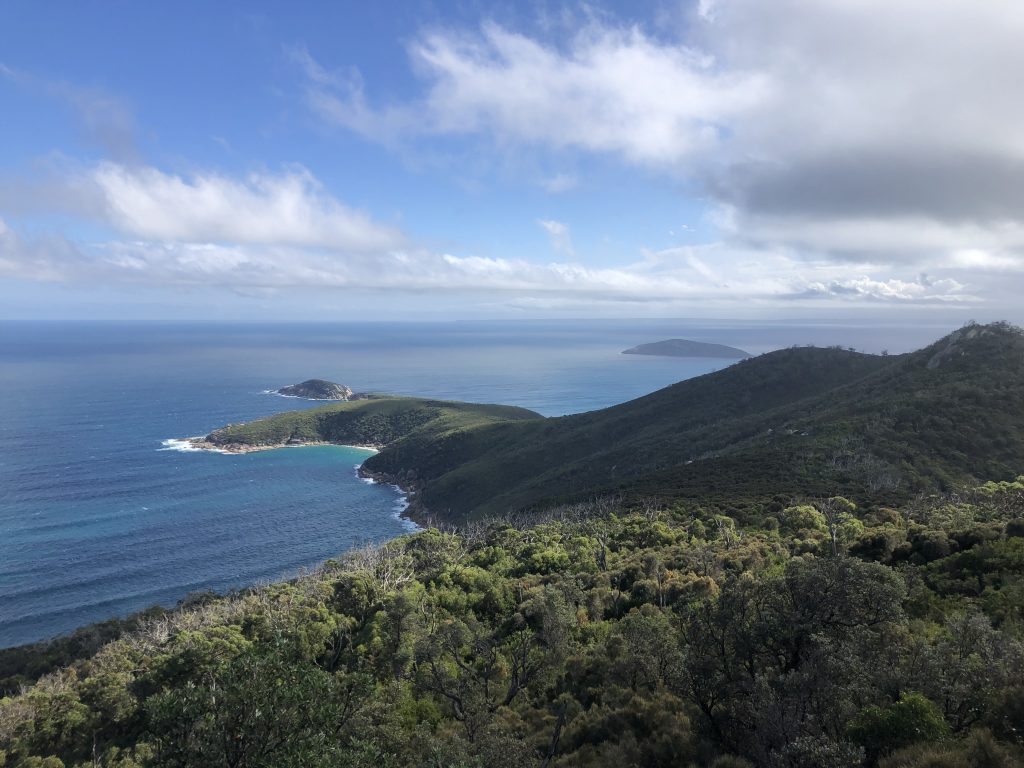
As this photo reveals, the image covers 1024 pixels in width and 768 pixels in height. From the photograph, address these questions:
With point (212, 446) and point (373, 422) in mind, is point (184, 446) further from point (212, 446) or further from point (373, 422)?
point (373, 422)

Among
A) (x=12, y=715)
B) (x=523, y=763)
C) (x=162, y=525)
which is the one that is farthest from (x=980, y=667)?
(x=162, y=525)

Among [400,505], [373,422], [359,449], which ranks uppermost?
[373,422]

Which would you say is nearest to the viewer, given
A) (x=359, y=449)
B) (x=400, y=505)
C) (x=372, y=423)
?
(x=400, y=505)

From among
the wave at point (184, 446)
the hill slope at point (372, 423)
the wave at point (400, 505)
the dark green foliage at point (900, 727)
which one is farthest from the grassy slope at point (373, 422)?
the dark green foliage at point (900, 727)

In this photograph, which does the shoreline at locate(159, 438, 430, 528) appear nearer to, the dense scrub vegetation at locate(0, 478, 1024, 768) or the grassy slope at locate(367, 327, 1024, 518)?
the grassy slope at locate(367, 327, 1024, 518)

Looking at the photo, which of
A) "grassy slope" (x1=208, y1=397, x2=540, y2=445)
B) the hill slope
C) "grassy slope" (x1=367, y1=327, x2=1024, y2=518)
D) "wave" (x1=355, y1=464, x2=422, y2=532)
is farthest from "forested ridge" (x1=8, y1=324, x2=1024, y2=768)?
"grassy slope" (x1=208, y1=397, x2=540, y2=445)

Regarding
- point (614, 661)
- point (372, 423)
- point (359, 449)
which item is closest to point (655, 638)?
point (614, 661)

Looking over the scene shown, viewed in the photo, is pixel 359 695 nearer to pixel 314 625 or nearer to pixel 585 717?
pixel 585 717
